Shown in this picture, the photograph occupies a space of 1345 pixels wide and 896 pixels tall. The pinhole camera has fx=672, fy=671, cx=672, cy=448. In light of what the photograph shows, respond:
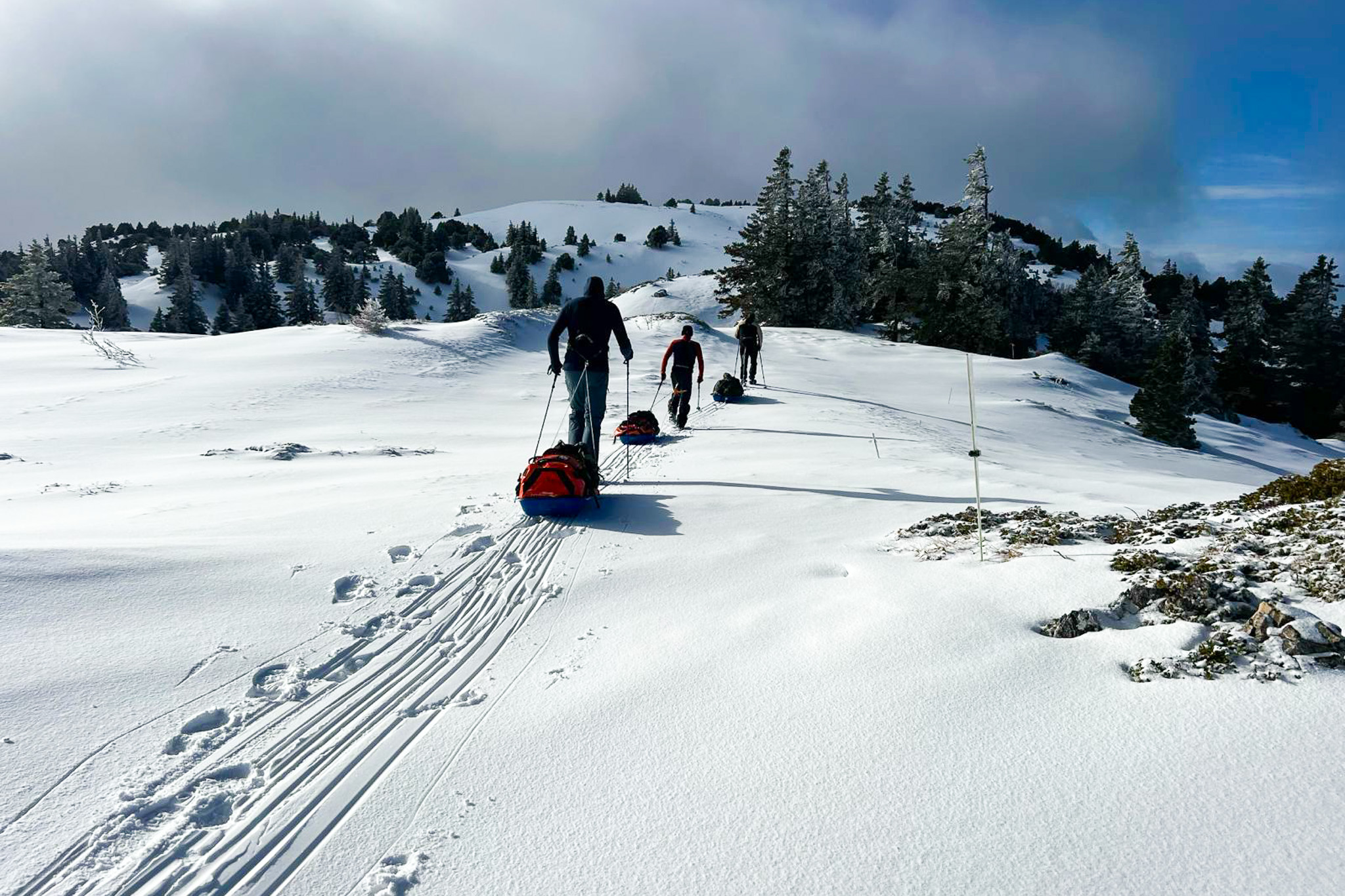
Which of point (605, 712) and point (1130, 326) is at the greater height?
point (1130, 326)

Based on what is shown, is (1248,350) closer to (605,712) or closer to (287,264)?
(605,712)

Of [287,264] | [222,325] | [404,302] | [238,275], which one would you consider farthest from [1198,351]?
[287,264]

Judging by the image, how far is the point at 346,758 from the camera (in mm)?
2732

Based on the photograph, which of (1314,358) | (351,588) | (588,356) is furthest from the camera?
(1314,358)

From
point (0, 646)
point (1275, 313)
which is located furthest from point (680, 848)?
point (1275, 313)

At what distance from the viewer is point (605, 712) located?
299 centimetres

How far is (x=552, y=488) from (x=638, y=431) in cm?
454

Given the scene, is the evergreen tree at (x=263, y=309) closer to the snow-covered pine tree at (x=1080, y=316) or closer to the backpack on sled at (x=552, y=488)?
the snow-covered pine tree at (x=1080, y=316)

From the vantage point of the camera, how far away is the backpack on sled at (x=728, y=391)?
1581 centimetres

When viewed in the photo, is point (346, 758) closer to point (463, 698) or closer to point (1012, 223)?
point (463, 698)

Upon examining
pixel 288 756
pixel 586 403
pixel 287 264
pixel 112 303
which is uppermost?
pixel 287 264

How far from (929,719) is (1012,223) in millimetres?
115900

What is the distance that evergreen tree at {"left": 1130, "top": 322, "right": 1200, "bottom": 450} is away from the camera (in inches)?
838

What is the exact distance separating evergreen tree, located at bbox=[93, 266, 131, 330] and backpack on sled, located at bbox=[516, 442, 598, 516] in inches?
3199
